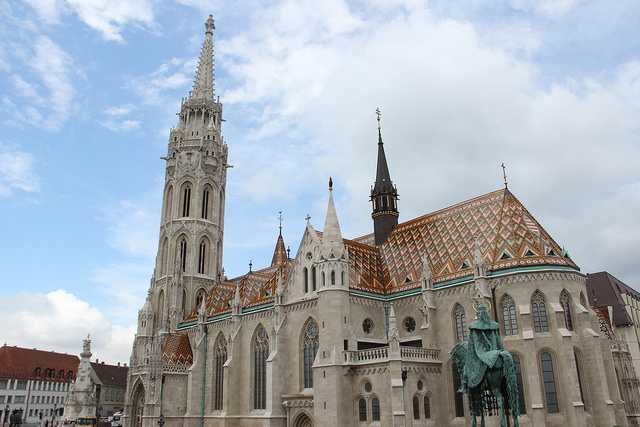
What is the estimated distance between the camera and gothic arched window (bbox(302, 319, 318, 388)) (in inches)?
1468

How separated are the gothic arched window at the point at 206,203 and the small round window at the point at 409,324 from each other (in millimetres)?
29092

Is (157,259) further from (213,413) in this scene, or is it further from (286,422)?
(286,422)

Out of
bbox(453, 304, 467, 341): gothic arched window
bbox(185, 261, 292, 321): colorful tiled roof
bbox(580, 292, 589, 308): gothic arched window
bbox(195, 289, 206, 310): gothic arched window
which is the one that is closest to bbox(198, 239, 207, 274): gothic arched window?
bbox(195, 289, 206, 310): gothic arched window

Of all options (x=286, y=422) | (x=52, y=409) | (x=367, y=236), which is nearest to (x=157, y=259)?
(x=367, y=236)

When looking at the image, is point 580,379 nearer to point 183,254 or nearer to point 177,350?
point 177,350

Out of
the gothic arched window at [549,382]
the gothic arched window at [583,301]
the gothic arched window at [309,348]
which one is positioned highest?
the gothic arched window at [583,301]

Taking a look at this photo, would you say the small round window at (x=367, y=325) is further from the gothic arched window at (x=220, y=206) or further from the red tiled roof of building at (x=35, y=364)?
the red tiled roof of building at (x=35, y=364)

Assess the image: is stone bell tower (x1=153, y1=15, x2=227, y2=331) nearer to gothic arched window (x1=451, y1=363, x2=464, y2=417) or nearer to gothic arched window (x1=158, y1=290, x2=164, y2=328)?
gothic arched window (x1=158, y1=290, x2=164, y2=328)

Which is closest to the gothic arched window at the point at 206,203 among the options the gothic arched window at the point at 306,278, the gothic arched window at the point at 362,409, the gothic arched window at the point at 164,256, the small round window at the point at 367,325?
the gothic arched window at the point at 164,256

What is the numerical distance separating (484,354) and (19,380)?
6653 centimetres

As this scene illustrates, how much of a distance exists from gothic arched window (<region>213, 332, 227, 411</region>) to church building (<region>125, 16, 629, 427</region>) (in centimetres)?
11

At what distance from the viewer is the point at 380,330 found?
36.7 meters

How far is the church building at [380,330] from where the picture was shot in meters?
30.0

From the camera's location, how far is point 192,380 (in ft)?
151
